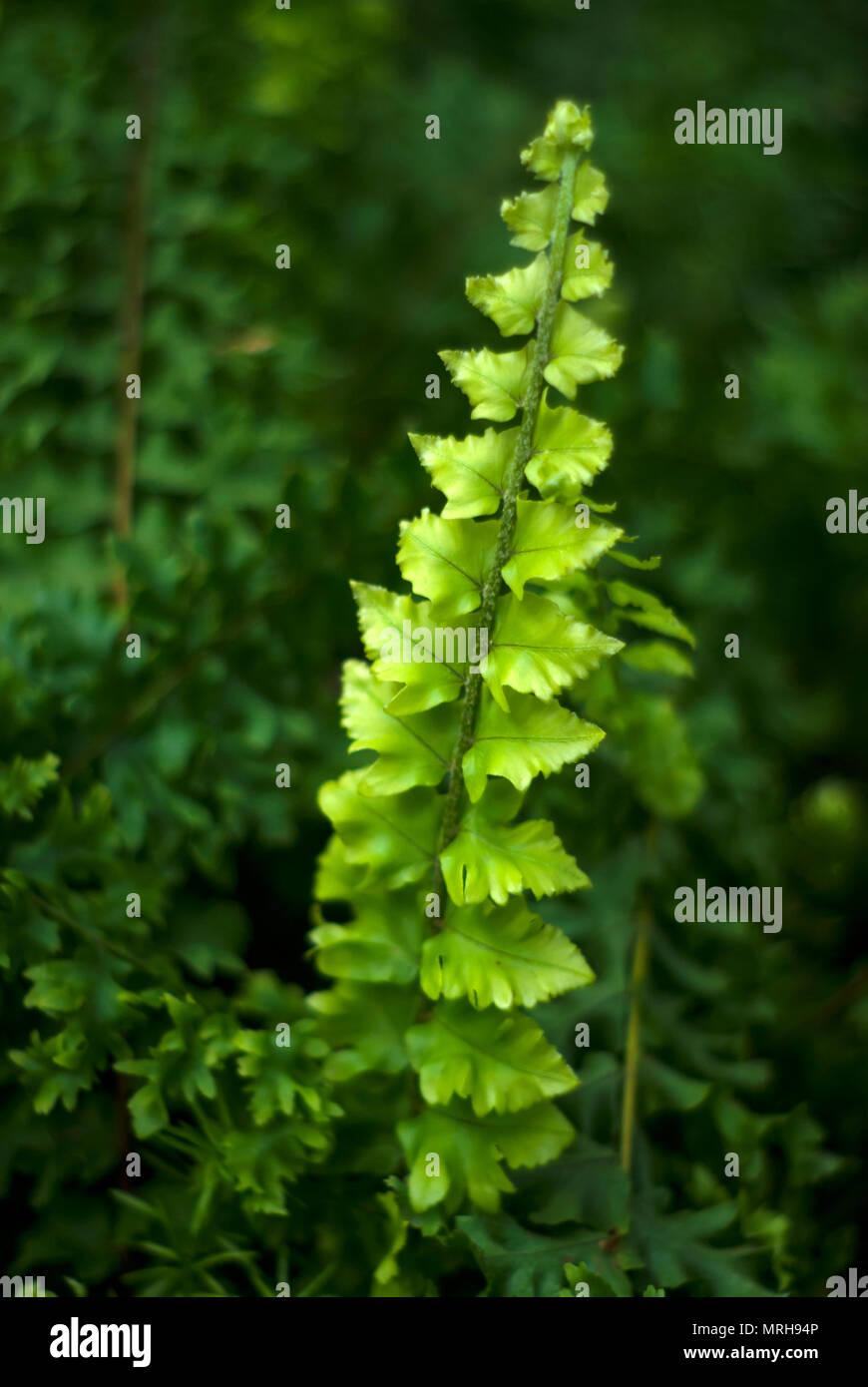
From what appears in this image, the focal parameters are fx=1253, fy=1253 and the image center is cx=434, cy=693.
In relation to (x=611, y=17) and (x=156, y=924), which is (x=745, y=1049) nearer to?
(x=156, y=924)

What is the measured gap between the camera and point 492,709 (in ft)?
2.65

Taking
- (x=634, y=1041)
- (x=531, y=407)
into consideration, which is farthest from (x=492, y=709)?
(x=634, y=1041)

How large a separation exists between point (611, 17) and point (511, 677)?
1.74 meters

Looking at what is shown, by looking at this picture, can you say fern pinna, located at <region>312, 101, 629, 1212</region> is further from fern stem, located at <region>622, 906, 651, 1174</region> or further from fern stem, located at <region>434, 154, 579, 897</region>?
fern stem, located at <region>622, 906, 651, 1174</region>

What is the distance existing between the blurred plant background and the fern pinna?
84 mm

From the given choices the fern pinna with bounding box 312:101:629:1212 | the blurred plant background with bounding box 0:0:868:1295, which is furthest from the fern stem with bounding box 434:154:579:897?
the blurred plant background with bounding box 0:0:868:1295

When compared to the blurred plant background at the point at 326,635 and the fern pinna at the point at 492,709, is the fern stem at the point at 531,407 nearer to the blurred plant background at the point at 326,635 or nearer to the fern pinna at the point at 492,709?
the fern pinna at the point at 492,709

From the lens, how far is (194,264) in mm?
1364

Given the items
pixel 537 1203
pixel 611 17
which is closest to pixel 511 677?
pixel 537 1203

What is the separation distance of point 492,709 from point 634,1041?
0.37m

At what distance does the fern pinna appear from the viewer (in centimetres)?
77

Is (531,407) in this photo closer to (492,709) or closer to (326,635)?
(492,709)

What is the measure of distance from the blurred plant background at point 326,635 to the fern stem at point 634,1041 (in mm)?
12

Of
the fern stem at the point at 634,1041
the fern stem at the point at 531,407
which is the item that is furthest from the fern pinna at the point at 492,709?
the fern stem at the point at 634,1041
